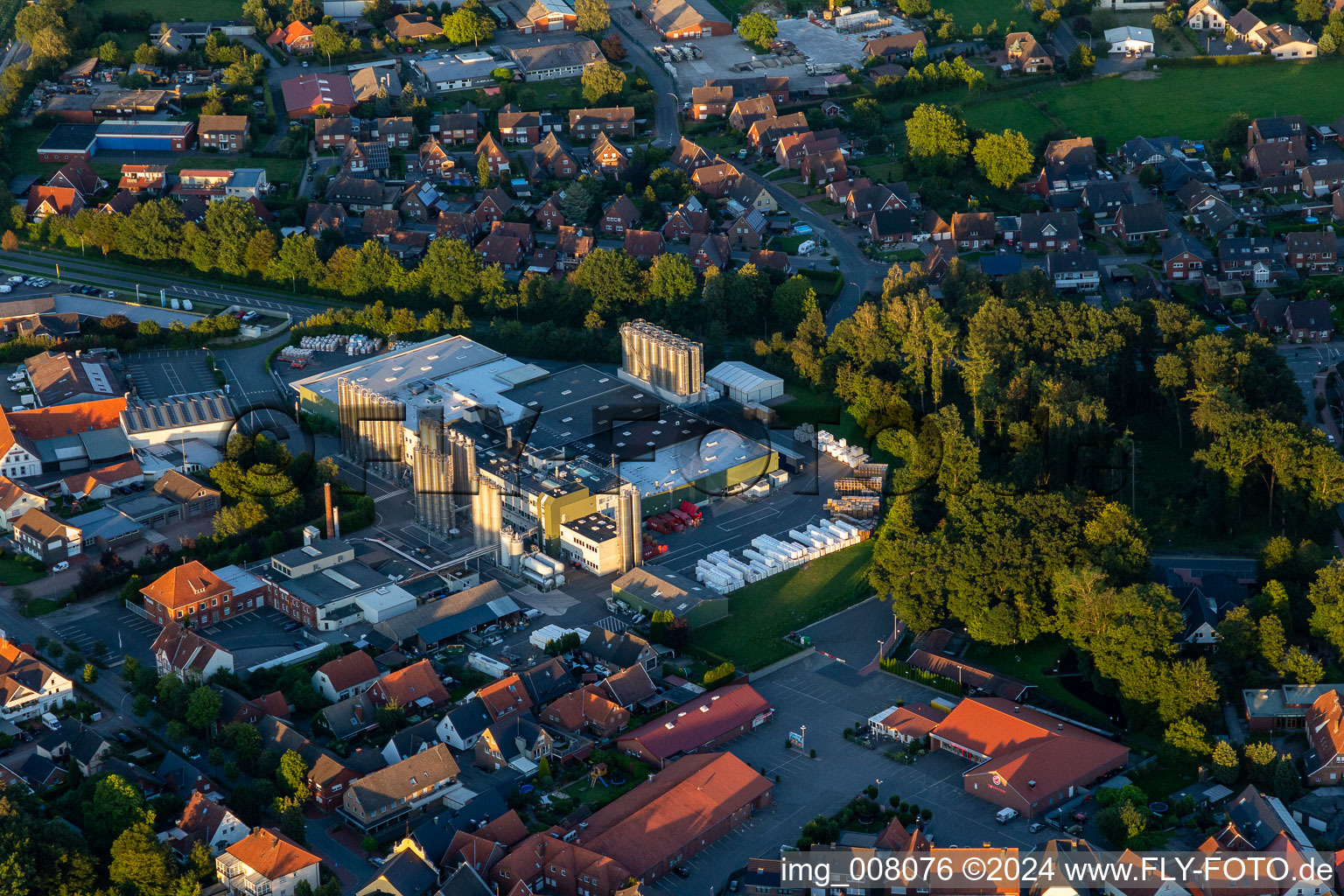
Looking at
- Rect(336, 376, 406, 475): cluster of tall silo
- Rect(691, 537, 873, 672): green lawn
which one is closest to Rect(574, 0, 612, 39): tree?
Rect(336, 376, 406, 475): cluster of tall silo

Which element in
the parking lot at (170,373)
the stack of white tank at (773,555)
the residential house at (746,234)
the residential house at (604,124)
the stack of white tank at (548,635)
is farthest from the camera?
the residential house at (604,124)

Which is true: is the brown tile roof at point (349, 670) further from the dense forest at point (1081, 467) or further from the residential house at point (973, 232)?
the residential house at point (973, 232)

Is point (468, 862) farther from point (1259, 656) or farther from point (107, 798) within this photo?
point (1259, 656)

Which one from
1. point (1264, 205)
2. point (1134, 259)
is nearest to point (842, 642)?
point (1134, 259)

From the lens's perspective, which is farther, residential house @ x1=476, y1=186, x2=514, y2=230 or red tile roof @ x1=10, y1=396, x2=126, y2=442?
residential house @ x1=476, y1=186, x2=514, y2=230

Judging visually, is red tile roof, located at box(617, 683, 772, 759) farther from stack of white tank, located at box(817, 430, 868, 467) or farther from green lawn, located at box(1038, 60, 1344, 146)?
green lawn, located at box(1038, 60, 1344, 146)

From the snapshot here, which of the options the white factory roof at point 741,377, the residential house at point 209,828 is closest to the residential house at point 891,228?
the white factory roof at point 741,377
